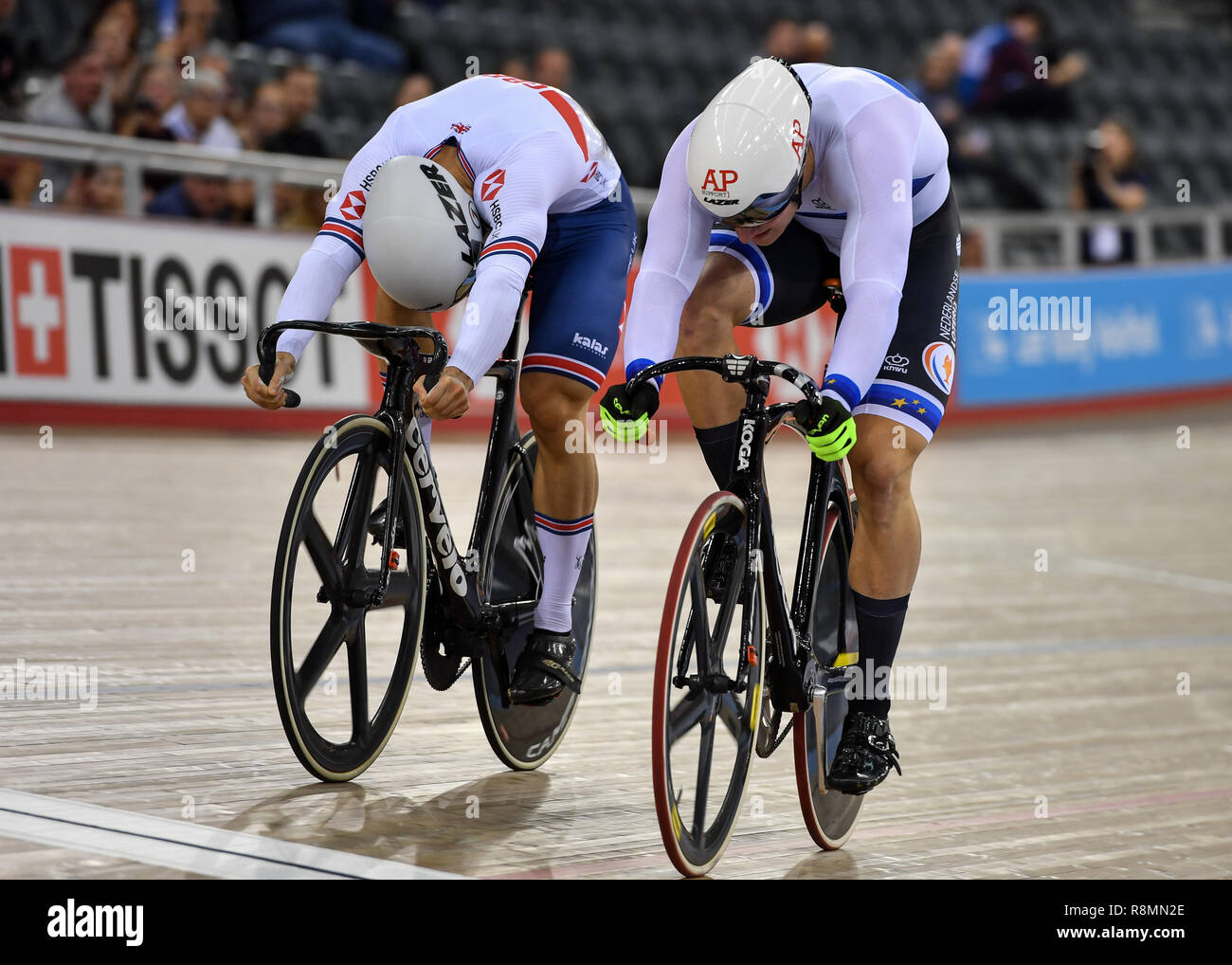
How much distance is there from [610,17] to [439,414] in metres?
10.2

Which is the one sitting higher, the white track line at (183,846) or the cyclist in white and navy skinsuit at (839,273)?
the cyclist in white and navy skinsuit at (839,273)

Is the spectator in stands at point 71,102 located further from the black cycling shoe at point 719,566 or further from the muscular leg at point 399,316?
the black cycling shoe at point 719,566

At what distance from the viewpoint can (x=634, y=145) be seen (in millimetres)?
10938

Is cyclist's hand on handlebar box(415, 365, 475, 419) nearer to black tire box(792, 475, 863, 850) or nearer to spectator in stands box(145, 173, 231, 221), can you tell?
black tire box(792, 475, 863, 850)

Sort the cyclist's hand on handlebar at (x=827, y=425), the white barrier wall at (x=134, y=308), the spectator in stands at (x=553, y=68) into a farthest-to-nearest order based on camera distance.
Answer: the spectator in stands at (x=553, y=68)
the white barrier wall at (x=134, y=308)
the cyclist's hand on handlebar at (x=827, y=425)

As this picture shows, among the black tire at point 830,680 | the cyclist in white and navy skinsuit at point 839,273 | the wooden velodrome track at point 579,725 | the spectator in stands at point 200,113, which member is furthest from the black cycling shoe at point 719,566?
the spectator in stands at point 200,113

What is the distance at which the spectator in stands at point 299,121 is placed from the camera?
354 inches

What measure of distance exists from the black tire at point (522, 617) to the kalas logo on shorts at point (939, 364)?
0.95 meters

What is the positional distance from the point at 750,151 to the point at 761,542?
2.23 feet

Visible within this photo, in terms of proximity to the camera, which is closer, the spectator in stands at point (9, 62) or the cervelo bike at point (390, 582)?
the cervelo bike at point (390, 582)

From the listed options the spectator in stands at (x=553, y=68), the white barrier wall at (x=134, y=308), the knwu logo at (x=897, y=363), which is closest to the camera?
the knwu logo at (x=897, y=363)
